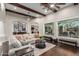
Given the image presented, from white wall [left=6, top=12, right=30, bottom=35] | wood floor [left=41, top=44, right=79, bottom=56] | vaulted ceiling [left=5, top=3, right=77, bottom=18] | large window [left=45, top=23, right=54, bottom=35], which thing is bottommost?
wood floor [left=41, top=44, right=79, bottom=56]

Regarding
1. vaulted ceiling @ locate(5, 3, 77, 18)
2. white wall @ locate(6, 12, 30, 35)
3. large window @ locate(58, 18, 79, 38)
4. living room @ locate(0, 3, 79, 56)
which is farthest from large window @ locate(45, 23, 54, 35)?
white wall @ locate(6, 12, 30, 35)

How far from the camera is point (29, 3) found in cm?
175

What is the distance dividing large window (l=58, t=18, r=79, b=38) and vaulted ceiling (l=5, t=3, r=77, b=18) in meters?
0.37

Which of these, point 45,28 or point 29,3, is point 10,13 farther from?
point 45,28

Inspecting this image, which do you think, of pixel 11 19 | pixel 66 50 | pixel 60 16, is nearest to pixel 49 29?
pixel 60 16

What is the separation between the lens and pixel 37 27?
2072 mm

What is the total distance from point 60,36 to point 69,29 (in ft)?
1.01

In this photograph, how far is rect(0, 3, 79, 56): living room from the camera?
1781 mm

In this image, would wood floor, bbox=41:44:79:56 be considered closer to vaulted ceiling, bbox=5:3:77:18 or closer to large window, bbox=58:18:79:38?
large window, bbox=58:18:79:38

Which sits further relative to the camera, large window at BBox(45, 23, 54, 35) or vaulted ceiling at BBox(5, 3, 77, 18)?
large window at BBox(45, 23, 54, 35)

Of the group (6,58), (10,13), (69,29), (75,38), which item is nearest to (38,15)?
(10,13)

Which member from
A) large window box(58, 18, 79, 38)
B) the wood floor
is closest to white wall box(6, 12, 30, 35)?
large window box(58, 18, 79, 38)

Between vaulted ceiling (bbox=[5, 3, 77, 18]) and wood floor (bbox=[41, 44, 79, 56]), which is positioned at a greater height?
vaulted ceiling (bbox=[5, 3, 77, 18])

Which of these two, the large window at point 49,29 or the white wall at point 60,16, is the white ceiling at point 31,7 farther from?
the large window at point 49,29
